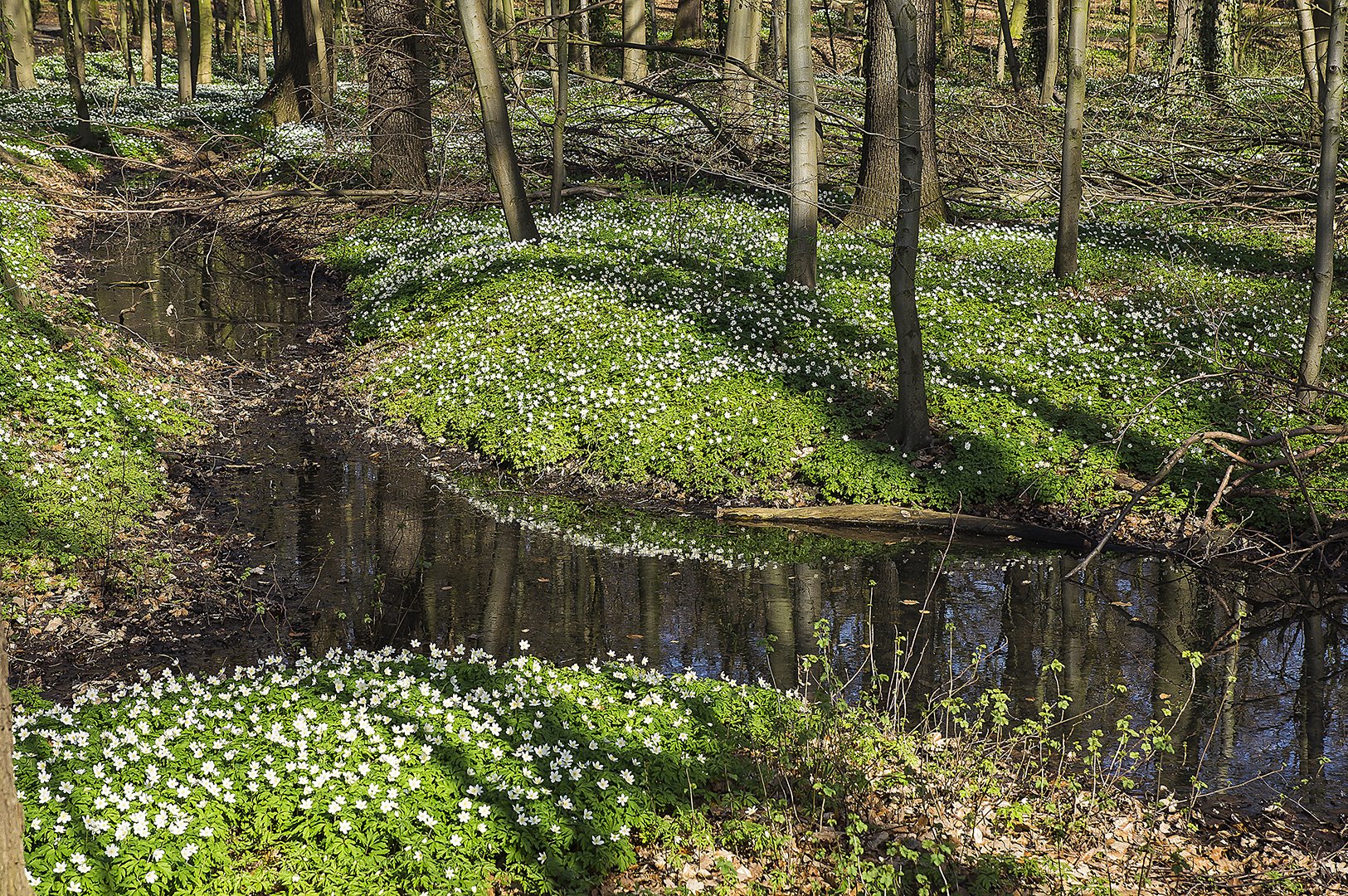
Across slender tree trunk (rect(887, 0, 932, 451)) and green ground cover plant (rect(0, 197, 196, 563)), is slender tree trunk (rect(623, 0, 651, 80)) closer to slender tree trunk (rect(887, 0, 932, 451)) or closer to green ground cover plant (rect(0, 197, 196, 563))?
green ground cover plant (rect(0, 197, 196, 563))

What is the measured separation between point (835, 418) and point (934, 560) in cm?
239

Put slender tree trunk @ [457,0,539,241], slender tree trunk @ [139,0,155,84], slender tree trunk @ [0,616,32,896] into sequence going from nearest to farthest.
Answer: slender tree trunk @ [0,616,32,896], slender tree trunk @ [457,0,539,241], slender tree trunk @ [139,0,155,84]

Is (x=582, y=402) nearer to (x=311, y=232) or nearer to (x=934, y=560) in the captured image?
(x=934, y=560)

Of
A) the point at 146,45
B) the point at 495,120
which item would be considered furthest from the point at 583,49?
the point at 495,120

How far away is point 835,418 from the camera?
39.1 feet

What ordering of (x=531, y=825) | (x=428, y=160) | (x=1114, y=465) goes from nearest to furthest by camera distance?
(x=531, y=825)
(x=1114, y=465)
(x=428, y=160)

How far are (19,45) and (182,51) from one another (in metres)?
4.60

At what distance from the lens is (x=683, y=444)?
11.8 metres

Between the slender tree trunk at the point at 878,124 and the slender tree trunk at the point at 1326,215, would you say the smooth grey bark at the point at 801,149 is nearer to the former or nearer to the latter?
the slender tree trunk at the point at 878,124

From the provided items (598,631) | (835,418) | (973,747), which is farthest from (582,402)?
(973,747)

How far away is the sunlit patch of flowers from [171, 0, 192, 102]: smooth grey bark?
3365 centimetres

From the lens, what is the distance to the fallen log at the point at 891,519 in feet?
34.5

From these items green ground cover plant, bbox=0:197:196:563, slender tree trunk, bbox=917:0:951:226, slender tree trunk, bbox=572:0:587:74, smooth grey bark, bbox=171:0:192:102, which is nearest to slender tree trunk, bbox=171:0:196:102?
smooth grey bark, bbox=171:0:192:102

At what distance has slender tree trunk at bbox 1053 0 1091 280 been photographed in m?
14.1
